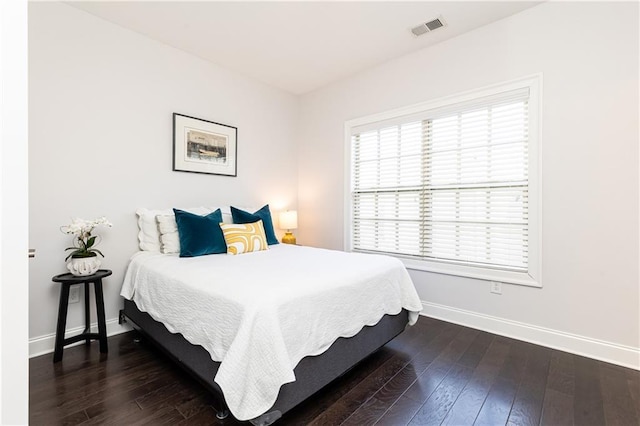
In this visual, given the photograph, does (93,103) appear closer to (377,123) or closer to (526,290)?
(377,123)

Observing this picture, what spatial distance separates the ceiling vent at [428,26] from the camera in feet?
8.86

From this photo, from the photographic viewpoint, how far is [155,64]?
9.72ft

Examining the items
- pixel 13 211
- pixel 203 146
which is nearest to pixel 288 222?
pixel 203 146

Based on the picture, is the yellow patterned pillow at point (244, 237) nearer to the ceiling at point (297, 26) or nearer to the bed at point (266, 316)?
the bed at point (266, 316)

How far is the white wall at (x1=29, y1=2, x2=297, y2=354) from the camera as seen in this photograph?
2.34 metres

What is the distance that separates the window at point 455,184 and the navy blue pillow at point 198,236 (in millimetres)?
1744

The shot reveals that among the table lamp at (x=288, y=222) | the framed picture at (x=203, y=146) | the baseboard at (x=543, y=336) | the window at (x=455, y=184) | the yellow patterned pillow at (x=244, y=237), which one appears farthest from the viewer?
the table lamp at (x=288, y=222)

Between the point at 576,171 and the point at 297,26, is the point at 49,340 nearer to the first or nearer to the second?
the point at 297,26

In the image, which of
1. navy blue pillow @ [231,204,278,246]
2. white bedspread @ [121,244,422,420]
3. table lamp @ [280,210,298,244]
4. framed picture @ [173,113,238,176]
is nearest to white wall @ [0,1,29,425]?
white bedspread @ [121,244,422,420]

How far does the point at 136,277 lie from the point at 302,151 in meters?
2.74

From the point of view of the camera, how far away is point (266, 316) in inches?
55.0

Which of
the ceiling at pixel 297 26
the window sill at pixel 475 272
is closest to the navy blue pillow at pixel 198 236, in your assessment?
the ceiling at pixel 297 26

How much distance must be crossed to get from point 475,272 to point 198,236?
8.47ft

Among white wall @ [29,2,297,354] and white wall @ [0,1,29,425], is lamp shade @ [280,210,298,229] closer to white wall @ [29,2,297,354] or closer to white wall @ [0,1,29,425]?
white wall @ [29,2,297,354]
